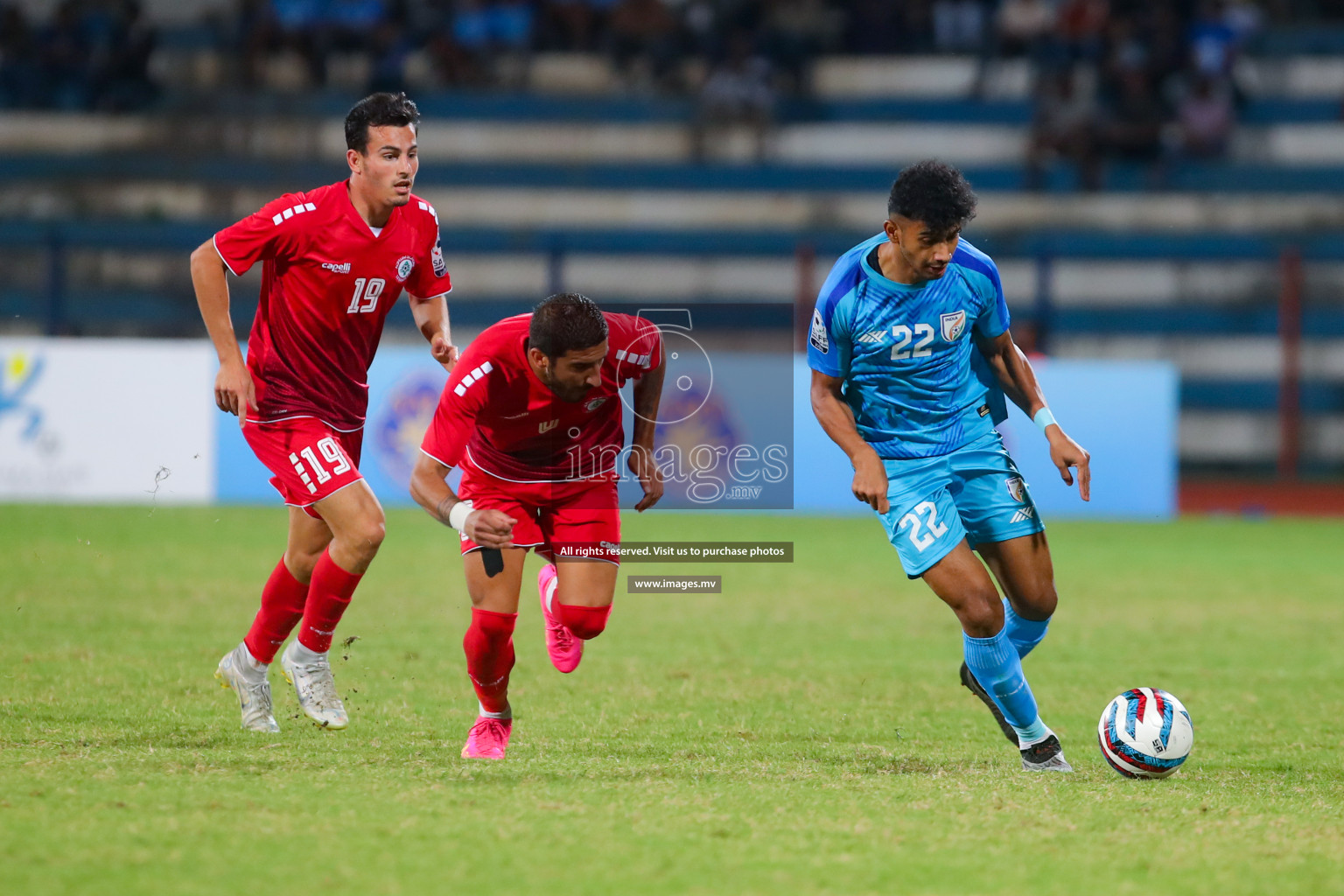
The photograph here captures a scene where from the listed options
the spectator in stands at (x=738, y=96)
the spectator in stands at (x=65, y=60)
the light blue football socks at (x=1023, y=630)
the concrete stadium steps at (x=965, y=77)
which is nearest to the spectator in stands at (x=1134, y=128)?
the concrete stadium steps at (x=965, y=77)

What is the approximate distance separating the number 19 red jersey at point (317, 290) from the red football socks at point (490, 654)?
3.79ft

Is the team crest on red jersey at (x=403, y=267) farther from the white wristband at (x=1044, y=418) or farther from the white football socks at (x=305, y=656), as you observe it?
the white wristband at (x=1044, y=418)

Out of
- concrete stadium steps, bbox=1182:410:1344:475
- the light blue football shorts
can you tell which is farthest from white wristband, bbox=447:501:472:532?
concrete stadium steps, bbox=1182:410:1344:475

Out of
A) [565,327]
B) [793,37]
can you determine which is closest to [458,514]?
[565,327]

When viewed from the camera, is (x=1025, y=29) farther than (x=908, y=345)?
Yes

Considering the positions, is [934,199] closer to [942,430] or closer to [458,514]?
[942,430]

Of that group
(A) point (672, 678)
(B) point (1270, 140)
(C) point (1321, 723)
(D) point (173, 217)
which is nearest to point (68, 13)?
(D) point (173, 217)

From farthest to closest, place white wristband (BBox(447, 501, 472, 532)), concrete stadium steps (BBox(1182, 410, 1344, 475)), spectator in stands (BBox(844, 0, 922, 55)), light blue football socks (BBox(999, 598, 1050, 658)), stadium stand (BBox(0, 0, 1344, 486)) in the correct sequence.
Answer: spectator in stands (BBox(844, 0, 922, 55)), stadium stand (BBox(0, 0, 1344, 486)), concrete stadium steps (BBox(1182, 410, 1344, 475)), light blue football socks (BBox(999, 598, 1050, 658)), white wristband (BBox(447, 501, 472, 532))

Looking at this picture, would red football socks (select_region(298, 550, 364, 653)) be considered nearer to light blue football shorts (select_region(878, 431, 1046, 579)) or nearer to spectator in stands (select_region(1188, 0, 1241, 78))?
light blue football shorts (select_region(878, 431, 1046, 579))

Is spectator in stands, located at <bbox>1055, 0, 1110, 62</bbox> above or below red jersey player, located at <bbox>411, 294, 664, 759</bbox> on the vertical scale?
above

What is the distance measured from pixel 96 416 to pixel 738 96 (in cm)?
1131

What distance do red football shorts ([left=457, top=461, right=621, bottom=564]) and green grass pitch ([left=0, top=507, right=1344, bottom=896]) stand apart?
729 mm

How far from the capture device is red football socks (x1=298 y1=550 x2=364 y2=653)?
5988 mm

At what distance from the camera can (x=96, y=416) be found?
548 inches
